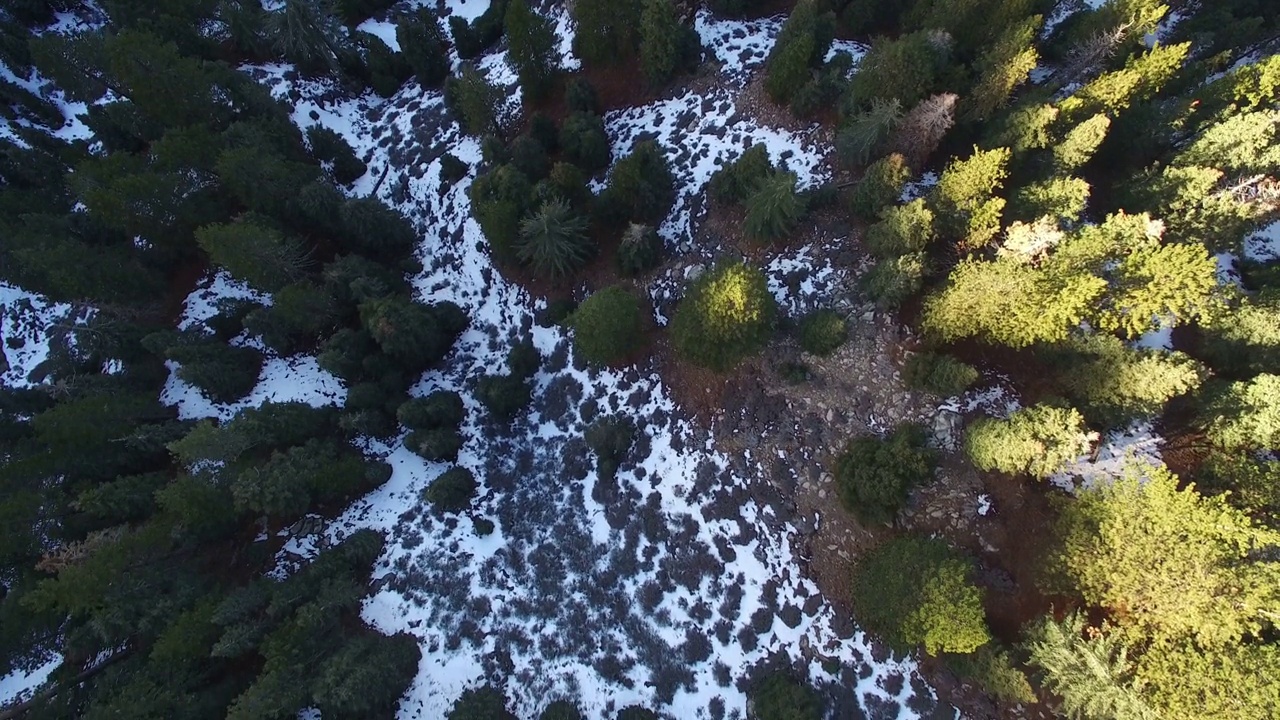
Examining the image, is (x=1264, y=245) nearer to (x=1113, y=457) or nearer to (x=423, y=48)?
(x=1113, y=457)

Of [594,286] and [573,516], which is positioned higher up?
[594,286]

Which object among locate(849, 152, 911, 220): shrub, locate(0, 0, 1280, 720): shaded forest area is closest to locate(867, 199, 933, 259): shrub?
locate(0, 0, 1280, 720): shaded forest area

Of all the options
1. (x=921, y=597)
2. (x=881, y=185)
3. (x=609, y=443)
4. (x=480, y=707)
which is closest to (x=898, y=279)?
(x=881, y=185)

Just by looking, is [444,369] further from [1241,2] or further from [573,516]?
[1241,2]

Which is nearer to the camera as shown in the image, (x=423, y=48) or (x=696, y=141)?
(x=696, y=141)

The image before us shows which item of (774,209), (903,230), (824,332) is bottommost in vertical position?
(824,332)

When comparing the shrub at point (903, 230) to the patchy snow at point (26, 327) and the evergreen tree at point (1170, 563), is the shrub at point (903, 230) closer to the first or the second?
the evergreen tree at point (1170, 563)

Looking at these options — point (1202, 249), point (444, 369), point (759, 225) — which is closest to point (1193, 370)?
point (1202, 249)

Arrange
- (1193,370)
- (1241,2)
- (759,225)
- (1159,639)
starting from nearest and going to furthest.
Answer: (1159,639), (1193,370), (759,225), (1241,2)
